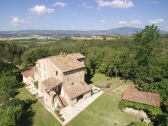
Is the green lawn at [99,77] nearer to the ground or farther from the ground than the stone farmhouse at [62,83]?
nearer to the ground

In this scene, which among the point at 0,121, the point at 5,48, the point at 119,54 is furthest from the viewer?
the point at 5,48

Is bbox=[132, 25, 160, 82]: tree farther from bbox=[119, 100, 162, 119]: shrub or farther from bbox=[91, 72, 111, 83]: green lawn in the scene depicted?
bbox=[91, 72, 111, 83]: green lawn

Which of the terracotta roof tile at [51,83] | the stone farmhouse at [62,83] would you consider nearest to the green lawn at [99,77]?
the stone farmhouse at [62,83]

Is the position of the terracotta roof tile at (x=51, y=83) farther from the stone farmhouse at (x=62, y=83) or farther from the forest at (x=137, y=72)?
the forest at (x=137, y=72)

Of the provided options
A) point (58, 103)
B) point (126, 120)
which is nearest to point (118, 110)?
point (126, 120)

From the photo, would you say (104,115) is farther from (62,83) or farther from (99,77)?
(99,77)

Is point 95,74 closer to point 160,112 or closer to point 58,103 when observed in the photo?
point 58,103

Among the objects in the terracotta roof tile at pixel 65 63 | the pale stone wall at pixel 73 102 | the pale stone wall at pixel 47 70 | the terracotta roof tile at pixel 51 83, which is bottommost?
the pale stone wall at pixel 73 102

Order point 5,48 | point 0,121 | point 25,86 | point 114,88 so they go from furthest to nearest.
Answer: point 5,48
point 25,86
point 114,88
point 0,121

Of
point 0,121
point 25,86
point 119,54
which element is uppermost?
point 119,54
